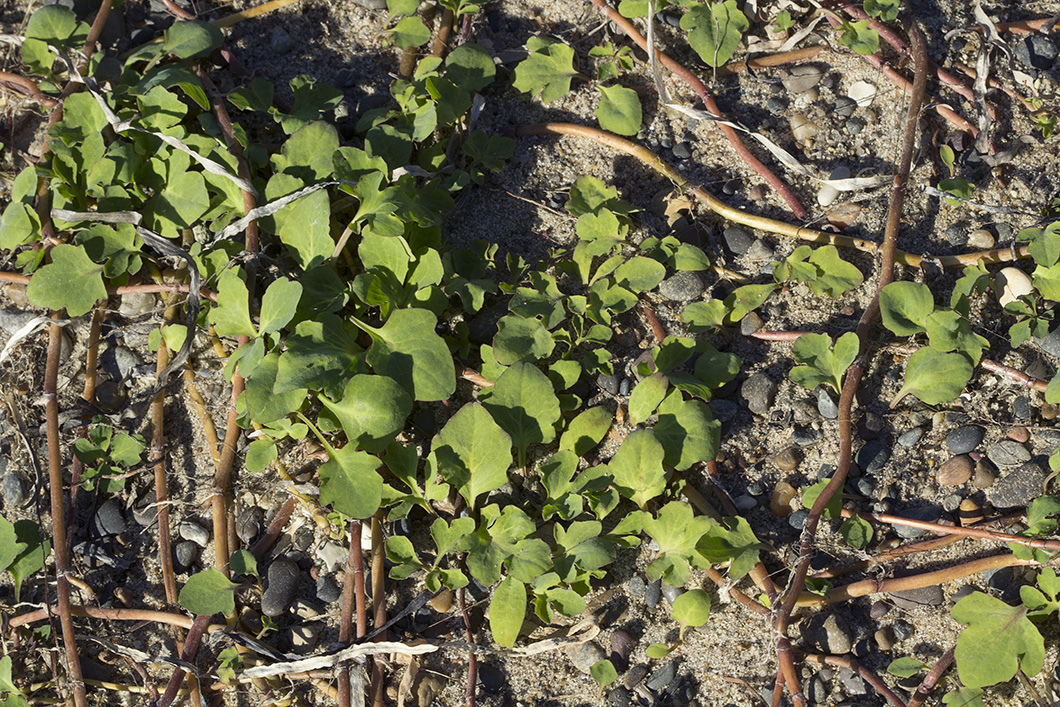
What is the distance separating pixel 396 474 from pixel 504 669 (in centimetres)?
61

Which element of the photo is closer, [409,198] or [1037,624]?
[1037,624]

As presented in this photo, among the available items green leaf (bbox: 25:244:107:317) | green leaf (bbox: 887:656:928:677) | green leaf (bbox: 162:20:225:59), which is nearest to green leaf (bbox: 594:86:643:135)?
green leaf (bbox: 162:20:225:59)

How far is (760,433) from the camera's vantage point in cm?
240

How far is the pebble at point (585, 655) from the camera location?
224 centimetres

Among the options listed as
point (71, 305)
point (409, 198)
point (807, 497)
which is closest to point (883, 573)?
point (807, 497)

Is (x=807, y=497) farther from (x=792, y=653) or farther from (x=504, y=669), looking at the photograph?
(x=504, y=669)

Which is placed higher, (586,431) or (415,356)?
(415,356)

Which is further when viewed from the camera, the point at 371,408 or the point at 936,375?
the point at 936,375

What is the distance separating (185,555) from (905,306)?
2195 mm

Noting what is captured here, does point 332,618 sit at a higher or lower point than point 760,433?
lower

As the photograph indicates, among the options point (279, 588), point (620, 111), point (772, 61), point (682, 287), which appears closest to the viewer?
point (279, 588)

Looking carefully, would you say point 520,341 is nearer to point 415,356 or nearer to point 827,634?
point 415,356

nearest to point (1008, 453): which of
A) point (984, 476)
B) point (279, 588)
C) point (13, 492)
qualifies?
point (984, 476)

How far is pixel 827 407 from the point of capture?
93.7 inches
